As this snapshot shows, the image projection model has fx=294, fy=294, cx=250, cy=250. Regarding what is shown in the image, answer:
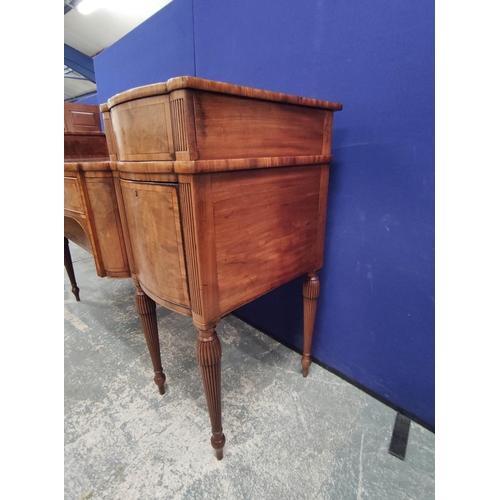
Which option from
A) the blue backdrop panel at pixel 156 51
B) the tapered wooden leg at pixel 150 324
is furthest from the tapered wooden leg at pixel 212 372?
the blue backdrop panel at pixel 156 51

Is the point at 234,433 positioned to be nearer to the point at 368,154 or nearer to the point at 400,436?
the point at 400,436

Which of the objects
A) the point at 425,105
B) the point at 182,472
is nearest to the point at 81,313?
the point at 182,472

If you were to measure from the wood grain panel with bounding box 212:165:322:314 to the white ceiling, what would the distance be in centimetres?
347

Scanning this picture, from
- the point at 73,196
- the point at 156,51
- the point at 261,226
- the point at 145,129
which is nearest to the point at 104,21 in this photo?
the point at 156,51

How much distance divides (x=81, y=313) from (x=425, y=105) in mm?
1997

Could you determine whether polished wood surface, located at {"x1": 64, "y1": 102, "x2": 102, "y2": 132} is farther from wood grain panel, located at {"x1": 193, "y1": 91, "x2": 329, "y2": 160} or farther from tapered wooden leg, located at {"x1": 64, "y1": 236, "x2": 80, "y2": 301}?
wood grain panel, located at {"x1": 193, "y1": 91, "x2": 329, "y2": 160}

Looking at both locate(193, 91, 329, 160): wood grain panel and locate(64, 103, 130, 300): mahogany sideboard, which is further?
locate(64, 103, 130, 300): mahogany sideboard

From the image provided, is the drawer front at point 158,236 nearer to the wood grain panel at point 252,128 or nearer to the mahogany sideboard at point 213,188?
the mahogany sideboard at point 213,188

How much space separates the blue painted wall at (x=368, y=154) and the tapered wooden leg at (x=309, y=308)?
0.29 ft

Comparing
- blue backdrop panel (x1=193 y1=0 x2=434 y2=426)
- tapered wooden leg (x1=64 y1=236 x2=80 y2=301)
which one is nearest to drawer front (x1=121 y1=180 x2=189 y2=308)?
blue backdrop panel (x1=193 y1=0 x2=434 y2=426)

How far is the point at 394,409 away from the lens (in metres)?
1.08

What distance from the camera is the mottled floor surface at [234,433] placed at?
861mm

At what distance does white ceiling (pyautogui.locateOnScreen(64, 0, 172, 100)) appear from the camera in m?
3.69

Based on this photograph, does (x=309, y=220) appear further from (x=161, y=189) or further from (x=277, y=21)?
(x=277, y=21)
